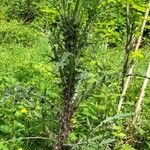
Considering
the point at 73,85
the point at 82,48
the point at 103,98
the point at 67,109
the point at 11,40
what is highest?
the point at 82,48

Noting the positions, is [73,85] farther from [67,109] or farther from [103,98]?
[103,98]

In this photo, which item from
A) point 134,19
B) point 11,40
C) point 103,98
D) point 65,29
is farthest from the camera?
point 11,40

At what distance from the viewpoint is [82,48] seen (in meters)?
2.86

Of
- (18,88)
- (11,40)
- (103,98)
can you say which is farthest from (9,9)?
(18,88)

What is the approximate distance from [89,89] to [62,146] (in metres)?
0.49

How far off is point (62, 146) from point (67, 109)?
0.31m

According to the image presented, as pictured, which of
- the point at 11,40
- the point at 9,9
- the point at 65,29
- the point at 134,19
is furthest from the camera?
the point at 9,9

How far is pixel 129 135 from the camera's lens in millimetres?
5293

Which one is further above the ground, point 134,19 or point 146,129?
point 134,19

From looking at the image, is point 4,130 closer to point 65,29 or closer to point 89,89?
point 89,89

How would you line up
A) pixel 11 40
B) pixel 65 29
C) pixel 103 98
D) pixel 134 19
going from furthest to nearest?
pixel 11 40, pixel 103 98, pixel 134 19, pixel 65 29

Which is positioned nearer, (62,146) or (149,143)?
(62,146)

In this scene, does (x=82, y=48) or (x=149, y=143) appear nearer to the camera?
(x=82, y=48)

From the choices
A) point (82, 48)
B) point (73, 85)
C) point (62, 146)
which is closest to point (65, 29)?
point (82, 48)
